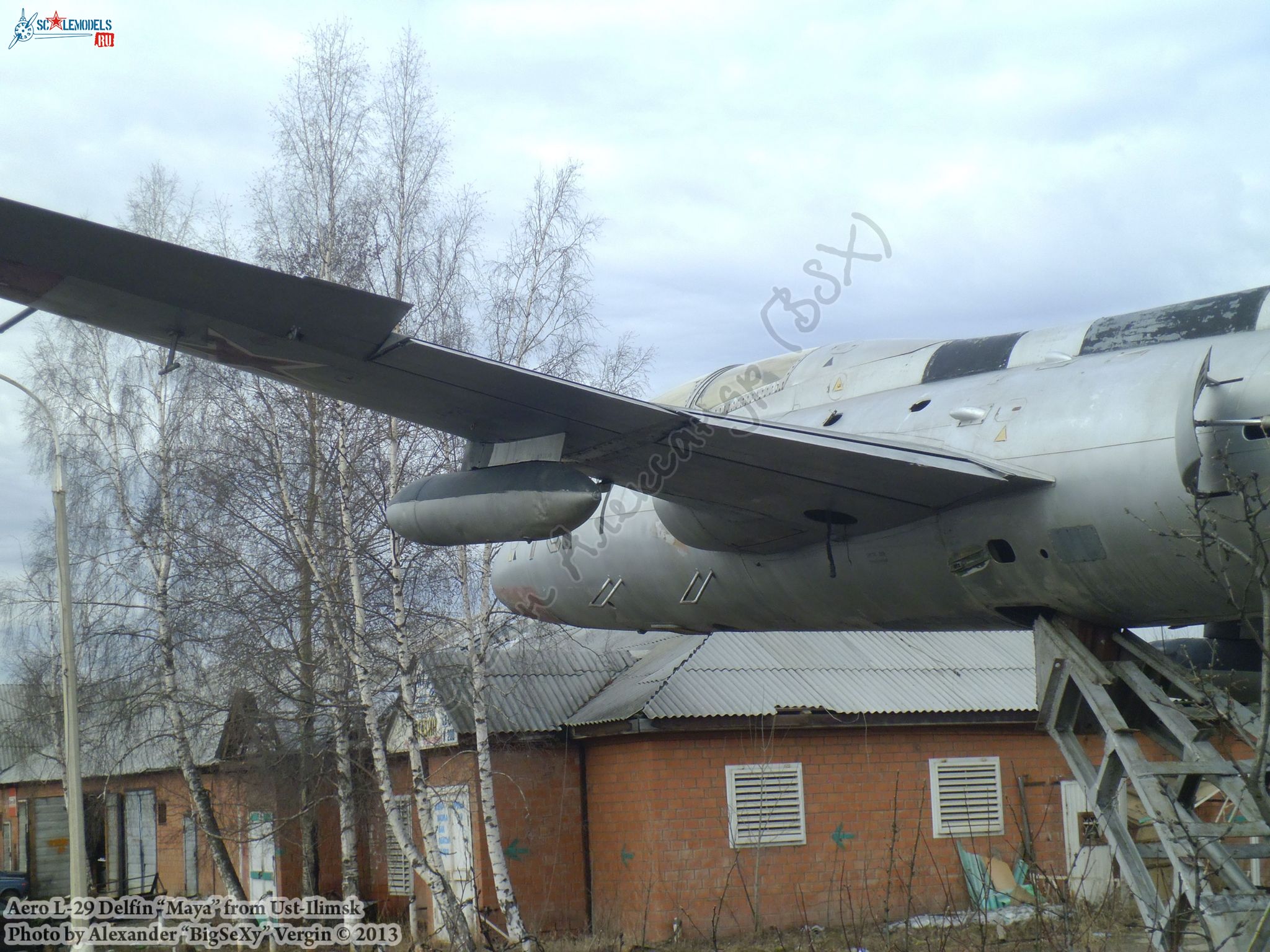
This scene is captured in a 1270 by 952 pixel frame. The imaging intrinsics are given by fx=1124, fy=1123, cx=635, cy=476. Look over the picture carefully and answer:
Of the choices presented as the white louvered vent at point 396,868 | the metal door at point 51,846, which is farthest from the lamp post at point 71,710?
the metal door at point 51,846

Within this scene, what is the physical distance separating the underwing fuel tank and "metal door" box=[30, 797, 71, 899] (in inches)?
1064

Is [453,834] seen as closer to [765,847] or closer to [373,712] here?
[373,712]

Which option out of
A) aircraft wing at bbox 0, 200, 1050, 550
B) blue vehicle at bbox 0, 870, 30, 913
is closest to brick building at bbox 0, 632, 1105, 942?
blue vehicle at bbox 0, 870, 30, 913

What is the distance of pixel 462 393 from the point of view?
5613 mm

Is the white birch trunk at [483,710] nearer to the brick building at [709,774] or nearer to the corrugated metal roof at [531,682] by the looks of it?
the corrugated metal roof at [531,682]

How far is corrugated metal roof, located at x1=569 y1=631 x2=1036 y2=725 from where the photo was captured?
15172 mm

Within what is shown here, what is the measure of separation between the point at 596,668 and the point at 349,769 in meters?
3.91

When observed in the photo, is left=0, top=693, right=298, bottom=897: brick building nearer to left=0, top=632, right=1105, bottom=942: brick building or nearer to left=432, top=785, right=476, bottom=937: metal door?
left=0, top=632, right=1105, bottom=942: brick building

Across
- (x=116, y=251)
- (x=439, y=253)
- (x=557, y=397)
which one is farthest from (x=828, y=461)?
(x=439, y=253)

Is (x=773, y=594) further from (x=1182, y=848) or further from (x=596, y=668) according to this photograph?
(x=596, y=668)

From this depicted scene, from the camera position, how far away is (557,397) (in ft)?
18.2

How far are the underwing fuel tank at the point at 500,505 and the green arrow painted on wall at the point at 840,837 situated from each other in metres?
10.7

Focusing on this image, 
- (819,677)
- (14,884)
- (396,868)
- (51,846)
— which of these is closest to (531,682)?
(396,868)

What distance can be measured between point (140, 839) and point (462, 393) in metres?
24.4
